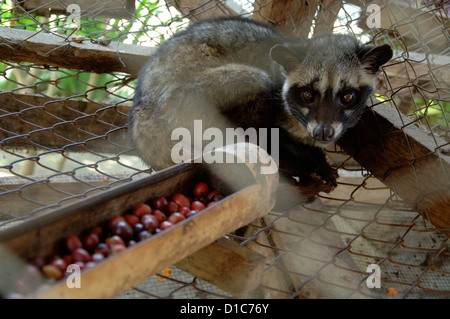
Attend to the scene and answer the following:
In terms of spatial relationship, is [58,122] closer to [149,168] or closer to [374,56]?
[149,168]

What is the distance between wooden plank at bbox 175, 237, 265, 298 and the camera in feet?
6.18

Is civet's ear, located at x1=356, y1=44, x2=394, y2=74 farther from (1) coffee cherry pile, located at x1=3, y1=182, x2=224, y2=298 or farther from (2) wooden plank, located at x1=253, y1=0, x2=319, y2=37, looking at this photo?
(1) coffee cherry pile, located at x1=3, y1=182, x2=224, y2=298

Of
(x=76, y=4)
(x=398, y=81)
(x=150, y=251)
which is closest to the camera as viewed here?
(x=150, y=251)

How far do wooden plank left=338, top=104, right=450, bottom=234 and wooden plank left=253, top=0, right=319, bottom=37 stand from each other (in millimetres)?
1407

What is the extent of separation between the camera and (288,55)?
9.64ft

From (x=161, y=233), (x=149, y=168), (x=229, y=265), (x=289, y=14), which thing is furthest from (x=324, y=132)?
(x=289, y=14)

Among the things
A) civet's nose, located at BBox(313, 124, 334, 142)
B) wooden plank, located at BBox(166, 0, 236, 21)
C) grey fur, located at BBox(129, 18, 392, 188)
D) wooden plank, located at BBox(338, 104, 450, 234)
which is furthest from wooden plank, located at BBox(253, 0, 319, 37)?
civet's nose, located at BBox(313, 124, 334, 142)

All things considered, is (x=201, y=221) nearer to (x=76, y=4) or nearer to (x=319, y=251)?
(x=319, y=251)

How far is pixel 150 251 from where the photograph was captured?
4.26 ft

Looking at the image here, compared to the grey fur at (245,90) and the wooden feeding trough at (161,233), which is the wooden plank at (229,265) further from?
the grey fur at (245,90)

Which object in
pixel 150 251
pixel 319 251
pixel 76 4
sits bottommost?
pixel 319 251

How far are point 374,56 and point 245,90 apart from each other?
954 mm
